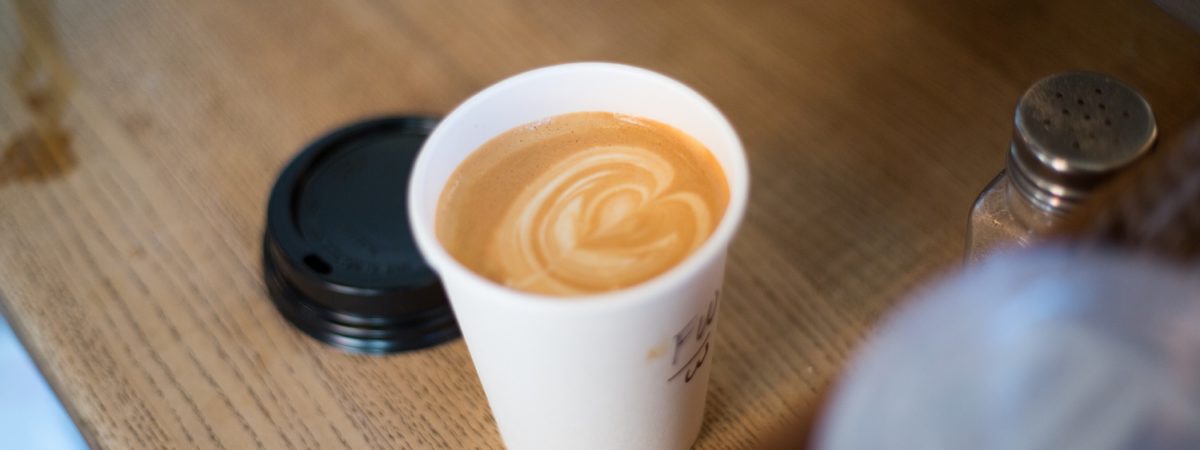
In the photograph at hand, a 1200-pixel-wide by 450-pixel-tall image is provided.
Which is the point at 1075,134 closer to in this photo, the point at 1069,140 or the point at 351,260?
the point at 1069,140

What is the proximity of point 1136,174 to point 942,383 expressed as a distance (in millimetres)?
81

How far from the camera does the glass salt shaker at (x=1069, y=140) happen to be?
1.45 ft

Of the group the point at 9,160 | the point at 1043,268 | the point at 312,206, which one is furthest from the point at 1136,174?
the point at 9,160

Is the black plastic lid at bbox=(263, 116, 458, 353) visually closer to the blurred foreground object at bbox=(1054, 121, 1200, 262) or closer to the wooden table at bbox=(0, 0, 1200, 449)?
the wooden table at bbox=(0, 0, 1200, 449)

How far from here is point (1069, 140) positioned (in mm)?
453

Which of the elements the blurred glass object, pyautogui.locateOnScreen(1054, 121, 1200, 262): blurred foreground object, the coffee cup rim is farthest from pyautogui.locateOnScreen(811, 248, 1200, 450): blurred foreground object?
the blurred glass object

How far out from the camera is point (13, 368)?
59 centimetres

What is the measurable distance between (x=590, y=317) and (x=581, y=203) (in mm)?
115

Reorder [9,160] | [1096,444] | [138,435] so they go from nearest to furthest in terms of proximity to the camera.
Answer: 1. [1096,444]
2. [138,435]
3. [9,160]

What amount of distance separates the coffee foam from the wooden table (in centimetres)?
16

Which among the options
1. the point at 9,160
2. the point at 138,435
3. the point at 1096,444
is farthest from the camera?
the point at 9,160

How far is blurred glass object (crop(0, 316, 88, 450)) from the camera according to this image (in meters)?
0.56

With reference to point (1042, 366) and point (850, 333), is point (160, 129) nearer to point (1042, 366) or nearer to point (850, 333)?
point (850, 333)

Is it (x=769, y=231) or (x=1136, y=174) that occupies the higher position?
(x=1136, y=174)
